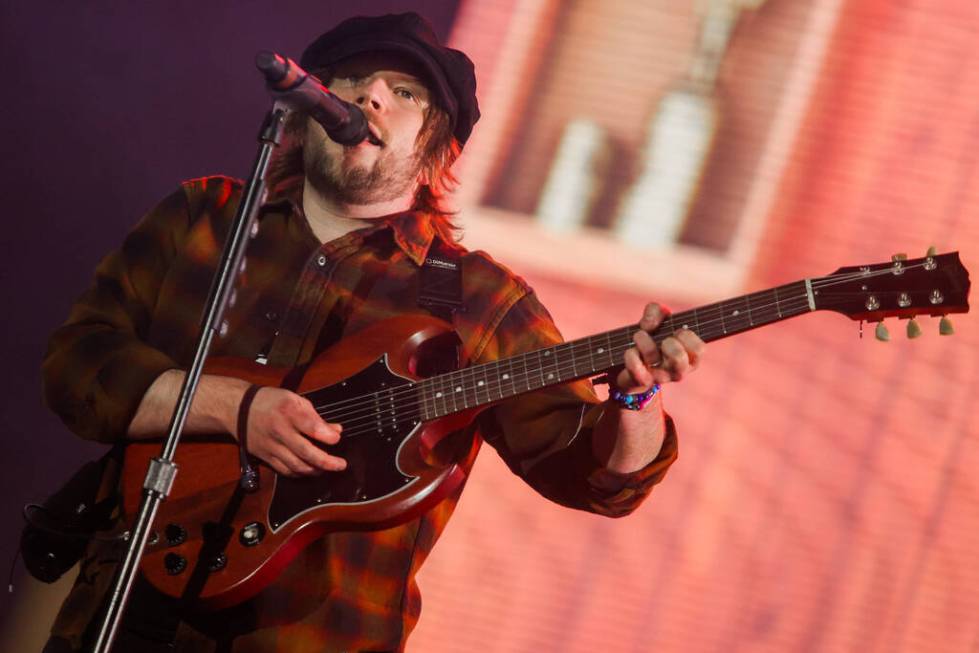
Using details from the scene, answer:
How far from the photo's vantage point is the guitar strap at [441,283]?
237 centimetres

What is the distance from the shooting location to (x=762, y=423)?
2.52 m

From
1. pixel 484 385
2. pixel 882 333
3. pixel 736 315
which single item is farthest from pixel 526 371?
pixel 882 333

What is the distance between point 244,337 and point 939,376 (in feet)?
5.04

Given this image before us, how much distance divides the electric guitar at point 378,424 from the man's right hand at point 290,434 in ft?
0.11

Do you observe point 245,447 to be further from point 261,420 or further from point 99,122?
point 99,122

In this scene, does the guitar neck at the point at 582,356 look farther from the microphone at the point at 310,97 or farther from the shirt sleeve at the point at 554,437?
the microphone at the point at 310,97

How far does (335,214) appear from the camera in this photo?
2492mm

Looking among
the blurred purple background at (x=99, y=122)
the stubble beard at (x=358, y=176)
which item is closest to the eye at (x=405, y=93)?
the stubble beard at (x=358, y=176)

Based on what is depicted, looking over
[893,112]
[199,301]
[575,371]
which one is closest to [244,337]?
[199,301]

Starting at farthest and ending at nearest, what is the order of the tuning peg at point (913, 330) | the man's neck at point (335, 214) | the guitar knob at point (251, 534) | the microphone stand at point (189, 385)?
the man's neck at point (335, 214) < the guitar knob at point (251, 534) < the tuning peg at point (913, 330) < the microphone stand at point (189, 385)

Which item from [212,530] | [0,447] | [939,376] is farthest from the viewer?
[0,447]

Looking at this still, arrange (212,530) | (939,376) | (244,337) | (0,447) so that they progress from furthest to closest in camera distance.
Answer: (0,447) < (939,376) < (244,337) < (212,530)

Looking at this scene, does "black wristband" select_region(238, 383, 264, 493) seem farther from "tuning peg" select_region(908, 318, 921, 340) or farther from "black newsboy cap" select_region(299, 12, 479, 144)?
"tuning peg" select_region(908, 318, 921, 340)

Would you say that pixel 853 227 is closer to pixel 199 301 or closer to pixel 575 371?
pixel 575 371
